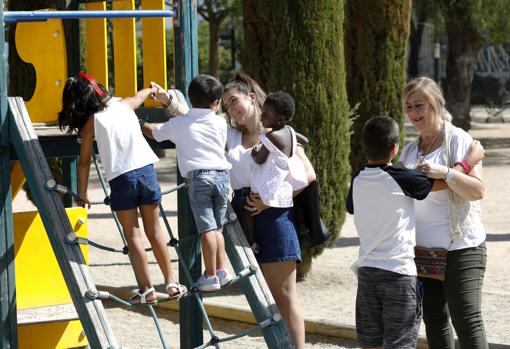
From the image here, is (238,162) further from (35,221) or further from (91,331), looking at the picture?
(35,221)

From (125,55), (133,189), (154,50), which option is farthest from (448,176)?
(125,55)

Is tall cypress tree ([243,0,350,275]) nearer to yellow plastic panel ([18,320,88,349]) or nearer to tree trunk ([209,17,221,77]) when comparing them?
yellow plastic panel ([18,320,88,349])

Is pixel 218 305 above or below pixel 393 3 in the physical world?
below

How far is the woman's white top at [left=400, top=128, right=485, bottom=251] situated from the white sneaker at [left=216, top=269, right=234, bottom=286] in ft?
3.04

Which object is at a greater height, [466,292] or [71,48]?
[71,48]

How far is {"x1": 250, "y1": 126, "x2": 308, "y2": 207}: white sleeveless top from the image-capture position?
15.9 feet

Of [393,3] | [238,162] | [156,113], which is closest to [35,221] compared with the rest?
[156,113]

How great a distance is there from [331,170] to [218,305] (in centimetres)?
157

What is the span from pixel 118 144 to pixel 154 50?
116cm

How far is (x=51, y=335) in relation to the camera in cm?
634

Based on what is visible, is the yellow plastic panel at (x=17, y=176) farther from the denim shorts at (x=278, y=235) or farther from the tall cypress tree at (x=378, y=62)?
the tall cypress tree at (x=378, y=62)

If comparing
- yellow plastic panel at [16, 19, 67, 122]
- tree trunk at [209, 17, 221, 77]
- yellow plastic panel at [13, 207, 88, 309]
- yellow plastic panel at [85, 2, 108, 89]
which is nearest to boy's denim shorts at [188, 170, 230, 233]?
yellow plastic panel at [16, 19, 67, 122]

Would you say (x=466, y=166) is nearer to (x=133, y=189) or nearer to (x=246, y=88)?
(x=246, y=88)

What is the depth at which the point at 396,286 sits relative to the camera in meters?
4.29
